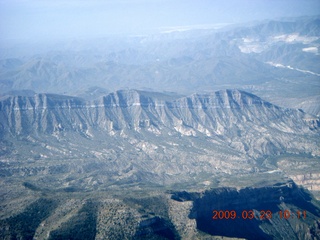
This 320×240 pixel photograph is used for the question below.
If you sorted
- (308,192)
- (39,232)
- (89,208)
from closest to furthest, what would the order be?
1. (39,232)
2. (89,208)
3. (308,192)

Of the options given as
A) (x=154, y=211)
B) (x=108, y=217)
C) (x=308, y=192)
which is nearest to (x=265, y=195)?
(x=308, y=192)

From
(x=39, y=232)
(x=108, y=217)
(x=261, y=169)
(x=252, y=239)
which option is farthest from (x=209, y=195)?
(x=261, y=169)

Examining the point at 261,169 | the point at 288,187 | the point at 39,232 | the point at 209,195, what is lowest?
the point at 261,169

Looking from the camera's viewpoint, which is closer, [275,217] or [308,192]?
[275,217]

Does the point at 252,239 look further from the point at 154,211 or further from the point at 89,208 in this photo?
the point at 89,208

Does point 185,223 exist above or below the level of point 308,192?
above

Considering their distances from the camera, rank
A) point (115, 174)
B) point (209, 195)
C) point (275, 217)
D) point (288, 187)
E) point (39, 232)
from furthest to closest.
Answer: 1. point (115, 174)
2. point (288, 187)
3. point (275, 217)
4. point (209, 195)
5. point (39, 232)

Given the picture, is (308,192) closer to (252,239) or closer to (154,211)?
(252,239)

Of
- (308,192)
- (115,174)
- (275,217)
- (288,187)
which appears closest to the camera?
(275,217)

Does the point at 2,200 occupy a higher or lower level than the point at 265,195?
higher
